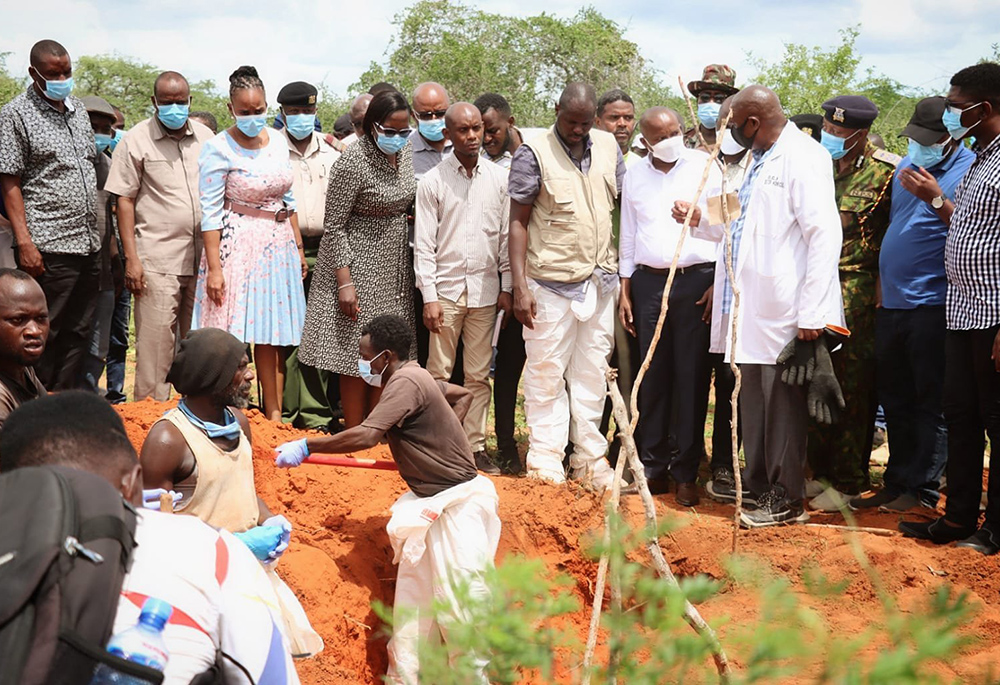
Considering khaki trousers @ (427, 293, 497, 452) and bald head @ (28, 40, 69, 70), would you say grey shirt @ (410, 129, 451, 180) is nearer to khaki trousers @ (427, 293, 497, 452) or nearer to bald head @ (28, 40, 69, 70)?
khaki trousers @ (427, 293, 497, 452)

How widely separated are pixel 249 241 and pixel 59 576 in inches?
182

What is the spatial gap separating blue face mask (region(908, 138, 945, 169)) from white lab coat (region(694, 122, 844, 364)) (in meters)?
0.72

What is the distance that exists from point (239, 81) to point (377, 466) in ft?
8.54

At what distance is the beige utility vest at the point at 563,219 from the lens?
18.7 feet

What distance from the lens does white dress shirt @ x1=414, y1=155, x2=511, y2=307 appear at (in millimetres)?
5914

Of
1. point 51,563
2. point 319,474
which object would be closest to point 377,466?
point 319,474

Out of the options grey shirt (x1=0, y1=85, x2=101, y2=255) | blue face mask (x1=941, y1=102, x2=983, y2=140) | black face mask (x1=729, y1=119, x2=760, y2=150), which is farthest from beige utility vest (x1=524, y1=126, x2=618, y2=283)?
grey shirt (x1=0, y1=85, x2=101, y2=255)

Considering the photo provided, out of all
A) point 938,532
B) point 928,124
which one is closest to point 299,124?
point 928,124

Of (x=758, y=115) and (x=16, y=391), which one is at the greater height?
(x=758, y=115)

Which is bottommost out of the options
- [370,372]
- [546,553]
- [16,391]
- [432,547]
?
[546,553]

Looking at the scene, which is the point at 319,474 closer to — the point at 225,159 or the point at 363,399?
the point at 363,399

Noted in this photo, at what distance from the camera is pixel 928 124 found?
5.51 metres

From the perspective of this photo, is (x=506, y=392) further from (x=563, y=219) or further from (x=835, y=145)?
(x=835, y=145)

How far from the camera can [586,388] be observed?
Result: 19.7 feet
